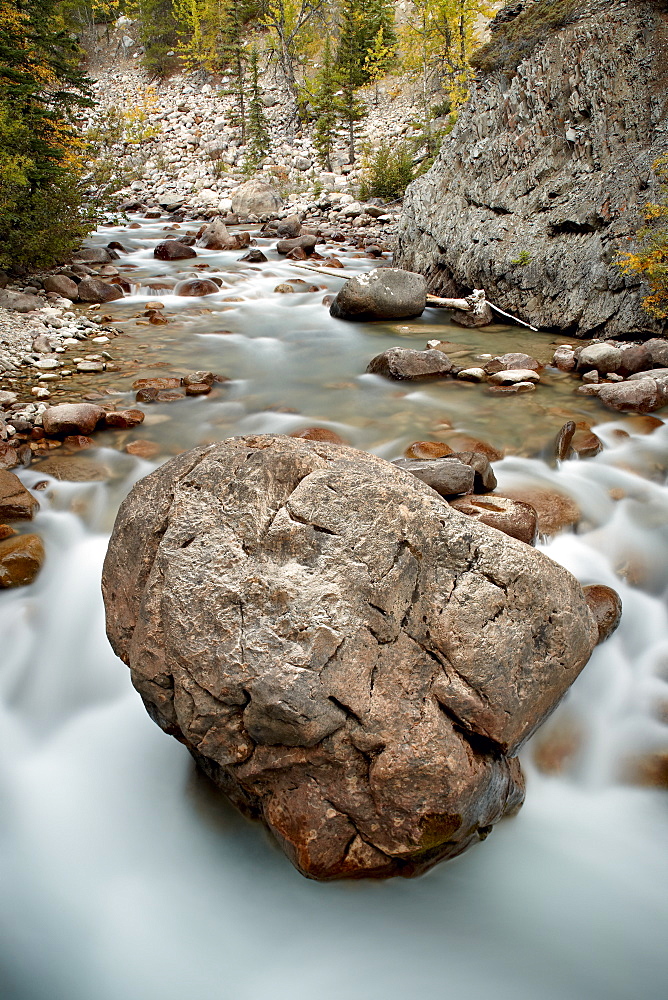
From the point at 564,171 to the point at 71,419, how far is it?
841 centimetres

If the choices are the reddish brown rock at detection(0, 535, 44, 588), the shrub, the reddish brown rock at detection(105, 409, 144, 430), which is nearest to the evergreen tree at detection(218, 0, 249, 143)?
the shrub

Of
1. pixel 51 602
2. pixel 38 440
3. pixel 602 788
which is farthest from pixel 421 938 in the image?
pixel 38 440

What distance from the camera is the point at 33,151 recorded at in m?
10.6

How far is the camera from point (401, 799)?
2406mm

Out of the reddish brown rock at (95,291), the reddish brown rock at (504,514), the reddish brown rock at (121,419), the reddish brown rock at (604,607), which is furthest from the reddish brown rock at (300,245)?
the reddish brown rock at (604,607)

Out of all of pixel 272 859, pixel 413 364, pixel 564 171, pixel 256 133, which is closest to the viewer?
pixel 272 859

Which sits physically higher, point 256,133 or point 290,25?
point 290,25

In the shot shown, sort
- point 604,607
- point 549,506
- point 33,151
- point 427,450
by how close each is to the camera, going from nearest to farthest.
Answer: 1. point 604,607
2. point 549,506
3. point 427,450
4. point 33,151

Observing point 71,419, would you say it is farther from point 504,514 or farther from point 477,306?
point 477,306

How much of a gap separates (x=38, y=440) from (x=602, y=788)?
18.2 feet

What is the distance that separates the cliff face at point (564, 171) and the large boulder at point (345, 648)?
712 cm

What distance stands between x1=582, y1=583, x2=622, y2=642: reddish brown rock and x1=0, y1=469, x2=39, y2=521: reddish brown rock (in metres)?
4.19

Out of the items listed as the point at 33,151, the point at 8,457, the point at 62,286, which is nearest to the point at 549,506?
the point at 8,457

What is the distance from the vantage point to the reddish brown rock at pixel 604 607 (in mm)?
3871
